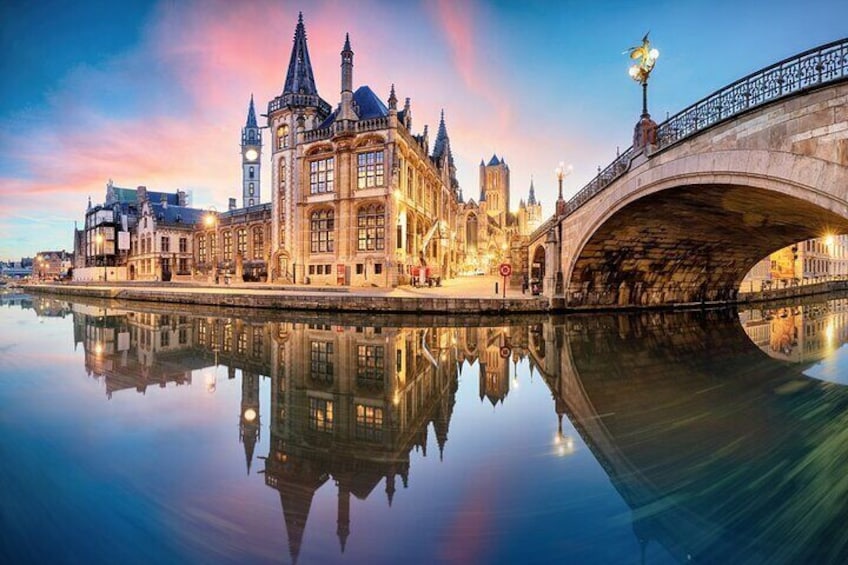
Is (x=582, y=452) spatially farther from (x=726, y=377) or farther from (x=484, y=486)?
(x=726, y=377)

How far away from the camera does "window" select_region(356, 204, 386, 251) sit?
3259cm

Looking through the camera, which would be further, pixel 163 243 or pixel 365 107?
pixel 163 243

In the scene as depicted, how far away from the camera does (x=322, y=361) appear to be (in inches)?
394

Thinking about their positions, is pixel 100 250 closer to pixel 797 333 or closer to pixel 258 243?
pixel 258 243

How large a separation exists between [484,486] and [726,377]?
7.86 meters

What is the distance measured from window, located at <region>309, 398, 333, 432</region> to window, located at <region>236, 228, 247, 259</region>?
1913 inches

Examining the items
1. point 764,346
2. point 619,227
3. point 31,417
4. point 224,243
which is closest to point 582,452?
point 31,417

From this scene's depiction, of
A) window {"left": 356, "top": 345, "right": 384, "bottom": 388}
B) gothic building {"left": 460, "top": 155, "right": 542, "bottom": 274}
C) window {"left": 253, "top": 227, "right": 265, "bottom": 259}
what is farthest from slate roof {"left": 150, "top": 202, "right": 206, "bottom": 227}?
window {"left": 356, "top": 345, "right": 384, "bottom": 388}

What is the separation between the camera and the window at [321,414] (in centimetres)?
573

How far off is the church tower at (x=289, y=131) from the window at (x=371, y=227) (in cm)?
778

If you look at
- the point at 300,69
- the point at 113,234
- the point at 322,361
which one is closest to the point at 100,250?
the point at 113,234

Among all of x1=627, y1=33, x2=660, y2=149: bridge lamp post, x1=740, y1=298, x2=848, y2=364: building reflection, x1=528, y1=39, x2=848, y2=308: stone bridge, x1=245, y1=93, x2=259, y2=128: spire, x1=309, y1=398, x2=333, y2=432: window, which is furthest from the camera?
x1=245, y1=93, x2=259, y2=128: spire

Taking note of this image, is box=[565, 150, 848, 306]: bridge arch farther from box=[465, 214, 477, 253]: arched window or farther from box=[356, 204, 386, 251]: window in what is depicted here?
box=[465, 214, 477, 253]: arched window

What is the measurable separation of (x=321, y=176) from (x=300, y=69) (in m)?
13.1
